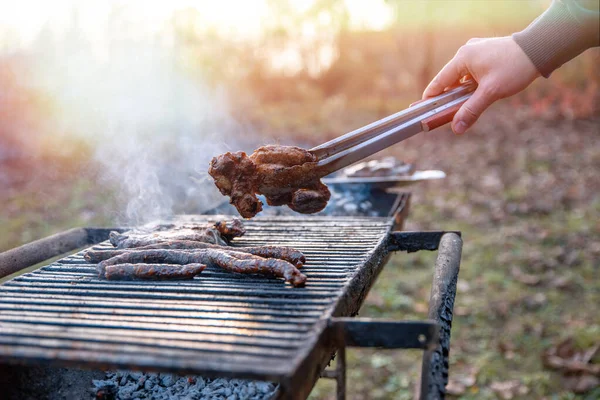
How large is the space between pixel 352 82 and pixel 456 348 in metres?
14.0

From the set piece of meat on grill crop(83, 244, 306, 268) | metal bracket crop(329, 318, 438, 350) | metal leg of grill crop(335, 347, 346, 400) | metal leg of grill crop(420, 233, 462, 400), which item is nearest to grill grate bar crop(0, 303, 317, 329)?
metal bracket crop(329, 318, 438, 350)

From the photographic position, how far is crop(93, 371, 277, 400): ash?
2.75m

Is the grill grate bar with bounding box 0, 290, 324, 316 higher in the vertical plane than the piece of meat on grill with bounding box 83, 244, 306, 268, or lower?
lower

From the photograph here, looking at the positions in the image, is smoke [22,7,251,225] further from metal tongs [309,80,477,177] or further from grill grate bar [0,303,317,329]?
grill grate bar [0,303,317,329]

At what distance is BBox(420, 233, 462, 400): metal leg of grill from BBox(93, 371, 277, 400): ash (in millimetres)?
835

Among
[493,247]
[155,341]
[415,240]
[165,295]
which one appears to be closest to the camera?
[155,341]

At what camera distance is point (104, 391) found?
9.48ft

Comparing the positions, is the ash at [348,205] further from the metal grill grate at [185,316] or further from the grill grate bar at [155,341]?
the grill grate bar at [155,341]

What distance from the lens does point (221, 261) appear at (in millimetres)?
3025

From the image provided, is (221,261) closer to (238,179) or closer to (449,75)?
(238,179)

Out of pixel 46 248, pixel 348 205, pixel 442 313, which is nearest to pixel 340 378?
pixel 442 313

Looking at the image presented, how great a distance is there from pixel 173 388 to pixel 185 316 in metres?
0.78

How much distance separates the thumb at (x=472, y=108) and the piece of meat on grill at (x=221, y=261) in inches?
59.1

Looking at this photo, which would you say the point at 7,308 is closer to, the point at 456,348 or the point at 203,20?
the point at 456,348
